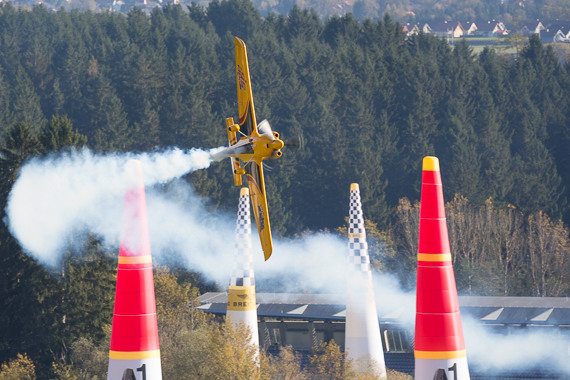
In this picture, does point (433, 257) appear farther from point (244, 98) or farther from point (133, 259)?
point (244, 98)

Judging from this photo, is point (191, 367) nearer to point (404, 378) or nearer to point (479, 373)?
point (404, 378)

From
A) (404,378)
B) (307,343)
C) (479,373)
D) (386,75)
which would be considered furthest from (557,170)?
(404,378)

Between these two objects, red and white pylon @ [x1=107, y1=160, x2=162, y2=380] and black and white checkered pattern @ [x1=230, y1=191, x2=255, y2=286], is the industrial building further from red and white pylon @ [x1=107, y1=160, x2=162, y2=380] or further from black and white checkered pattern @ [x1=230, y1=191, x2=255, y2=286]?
red and white pylon @ [x1=107, y1=160, x2=162, y2=380]

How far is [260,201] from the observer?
3331 centimetres

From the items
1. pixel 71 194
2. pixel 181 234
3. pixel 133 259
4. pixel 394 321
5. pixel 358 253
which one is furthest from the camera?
pixel 181 234

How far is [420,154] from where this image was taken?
119688 mm

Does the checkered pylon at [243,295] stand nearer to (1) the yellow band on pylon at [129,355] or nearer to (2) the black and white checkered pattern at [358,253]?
(2) the black and white checkered pattern at [358,253]

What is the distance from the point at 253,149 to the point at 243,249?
665cm

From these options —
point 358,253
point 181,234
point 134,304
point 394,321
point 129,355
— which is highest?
point 181,234

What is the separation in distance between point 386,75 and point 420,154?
15.3 metres

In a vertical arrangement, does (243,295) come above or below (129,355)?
above

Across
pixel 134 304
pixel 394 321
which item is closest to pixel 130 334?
pixel 134 304

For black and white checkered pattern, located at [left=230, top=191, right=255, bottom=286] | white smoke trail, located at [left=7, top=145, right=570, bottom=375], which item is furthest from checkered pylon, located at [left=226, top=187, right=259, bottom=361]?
white smoke trail, located at [left=7, top=145, right=570, bottom=375]

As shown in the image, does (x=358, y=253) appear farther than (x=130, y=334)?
Yes
